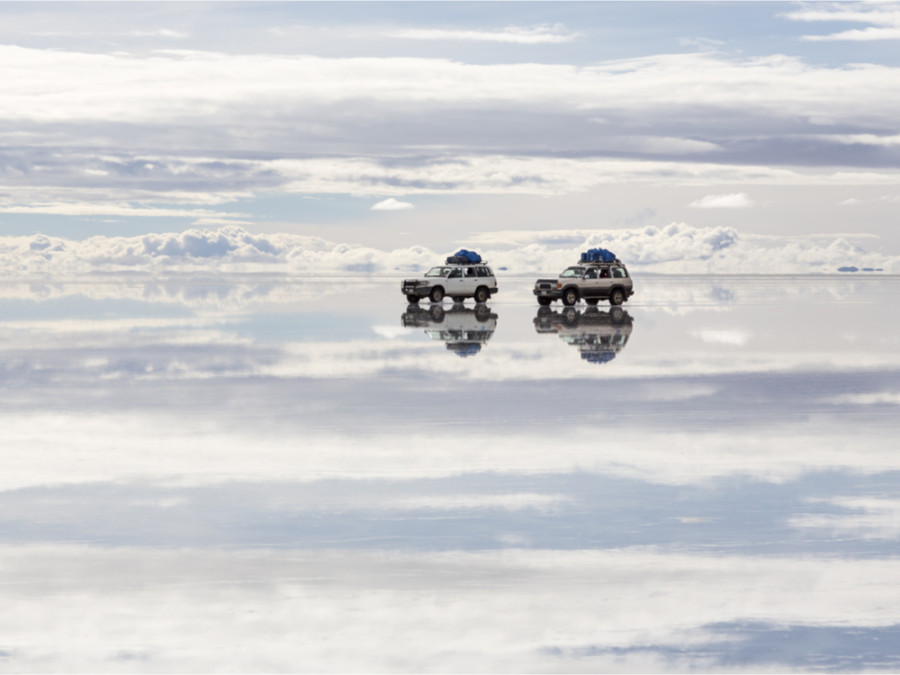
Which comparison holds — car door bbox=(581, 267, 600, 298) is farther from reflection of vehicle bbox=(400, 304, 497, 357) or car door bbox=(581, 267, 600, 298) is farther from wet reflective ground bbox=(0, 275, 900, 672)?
wet reflective ground bbox=(0, 275, 900, 672)

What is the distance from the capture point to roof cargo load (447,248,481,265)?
A: 61906 mm

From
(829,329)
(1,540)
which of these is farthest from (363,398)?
(829,329)

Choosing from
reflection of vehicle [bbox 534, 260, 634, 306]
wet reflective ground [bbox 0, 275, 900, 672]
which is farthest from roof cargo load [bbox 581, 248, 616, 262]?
wet reflective ground [bbox 0, 275, 900, 672]

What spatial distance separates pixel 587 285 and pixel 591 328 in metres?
17.9

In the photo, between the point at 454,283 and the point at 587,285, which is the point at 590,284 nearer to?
the point at 587,285

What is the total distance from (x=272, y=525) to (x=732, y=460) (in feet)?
19.6

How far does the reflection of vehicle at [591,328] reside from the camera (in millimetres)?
30969

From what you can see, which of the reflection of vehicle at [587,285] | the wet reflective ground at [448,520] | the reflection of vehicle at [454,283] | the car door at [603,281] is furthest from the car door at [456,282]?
the wet reflective ground at [448,520]

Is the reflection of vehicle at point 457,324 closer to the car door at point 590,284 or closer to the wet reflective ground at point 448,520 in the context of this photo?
the car door at point 590,284

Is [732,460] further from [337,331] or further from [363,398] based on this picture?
[337,331]

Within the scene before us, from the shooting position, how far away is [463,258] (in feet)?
204

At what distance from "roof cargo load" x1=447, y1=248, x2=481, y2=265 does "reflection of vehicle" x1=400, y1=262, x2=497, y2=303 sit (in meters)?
0.25

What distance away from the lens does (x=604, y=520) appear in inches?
433

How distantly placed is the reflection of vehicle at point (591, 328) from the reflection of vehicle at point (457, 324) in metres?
2.10
